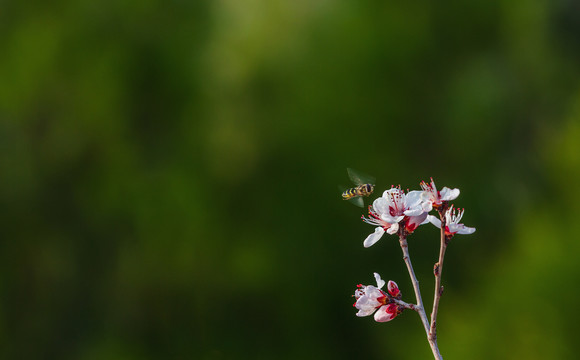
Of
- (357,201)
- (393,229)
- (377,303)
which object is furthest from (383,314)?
(357,201)

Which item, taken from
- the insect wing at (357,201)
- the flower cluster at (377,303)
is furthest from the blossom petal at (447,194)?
the insect wing at (357,201)

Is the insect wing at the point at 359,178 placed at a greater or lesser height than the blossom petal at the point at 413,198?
lesser

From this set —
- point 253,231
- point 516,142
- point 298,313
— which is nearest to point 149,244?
point 253,231

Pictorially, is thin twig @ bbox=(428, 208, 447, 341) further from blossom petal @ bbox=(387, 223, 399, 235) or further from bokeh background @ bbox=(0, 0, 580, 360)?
bokeh background @ bbox=(0, 0, 580, 360)

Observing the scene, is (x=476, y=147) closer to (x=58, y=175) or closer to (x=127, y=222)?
(x=127, y=222)

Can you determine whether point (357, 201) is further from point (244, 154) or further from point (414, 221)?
point (244, 154)

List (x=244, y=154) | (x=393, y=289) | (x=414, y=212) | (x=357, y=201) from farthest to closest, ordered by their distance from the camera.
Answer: (x=244, y=154) < (x=357, y=201) < (x=393, y=289) < (x=414, y=212)

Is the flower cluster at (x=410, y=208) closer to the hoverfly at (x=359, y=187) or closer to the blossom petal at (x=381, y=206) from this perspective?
the blossom petal at (x=381, y=206)

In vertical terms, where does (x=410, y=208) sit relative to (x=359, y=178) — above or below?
above
